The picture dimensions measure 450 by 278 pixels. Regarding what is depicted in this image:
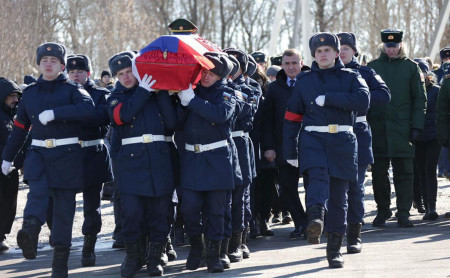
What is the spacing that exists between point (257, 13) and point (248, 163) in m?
44.0

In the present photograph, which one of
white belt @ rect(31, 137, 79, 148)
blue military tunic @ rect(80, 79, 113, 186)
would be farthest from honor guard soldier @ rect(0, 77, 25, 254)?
white belt @ rect(31, 137, 79, 148)

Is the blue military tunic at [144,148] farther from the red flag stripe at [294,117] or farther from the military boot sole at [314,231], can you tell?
the military boot sole at [314,231]

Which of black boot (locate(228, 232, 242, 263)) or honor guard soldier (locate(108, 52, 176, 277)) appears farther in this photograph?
black boot (locate(228, 232, 242, 263))

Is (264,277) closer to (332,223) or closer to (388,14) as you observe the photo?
(332,223)

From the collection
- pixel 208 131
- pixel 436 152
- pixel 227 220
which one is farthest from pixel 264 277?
pixel 436 152

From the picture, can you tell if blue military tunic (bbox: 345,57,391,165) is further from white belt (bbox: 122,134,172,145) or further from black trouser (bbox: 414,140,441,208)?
black trouser (bbox: 414,140,441,208)

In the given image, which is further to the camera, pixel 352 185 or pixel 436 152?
pixel 436 152

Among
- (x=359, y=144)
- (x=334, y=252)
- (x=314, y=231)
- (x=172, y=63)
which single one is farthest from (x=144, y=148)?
(x=359, y=144)

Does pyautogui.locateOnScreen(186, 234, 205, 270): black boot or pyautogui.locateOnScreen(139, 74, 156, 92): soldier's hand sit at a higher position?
pyautogui.locateOnScreen(139, 74, 156, 92): soldier's hand

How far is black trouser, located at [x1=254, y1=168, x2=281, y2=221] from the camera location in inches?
459

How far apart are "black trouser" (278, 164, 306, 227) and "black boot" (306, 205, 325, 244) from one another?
266 centimetres

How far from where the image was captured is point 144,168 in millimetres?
8719

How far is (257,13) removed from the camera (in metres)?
53.3

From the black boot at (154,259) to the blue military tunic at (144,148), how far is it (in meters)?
0.45
